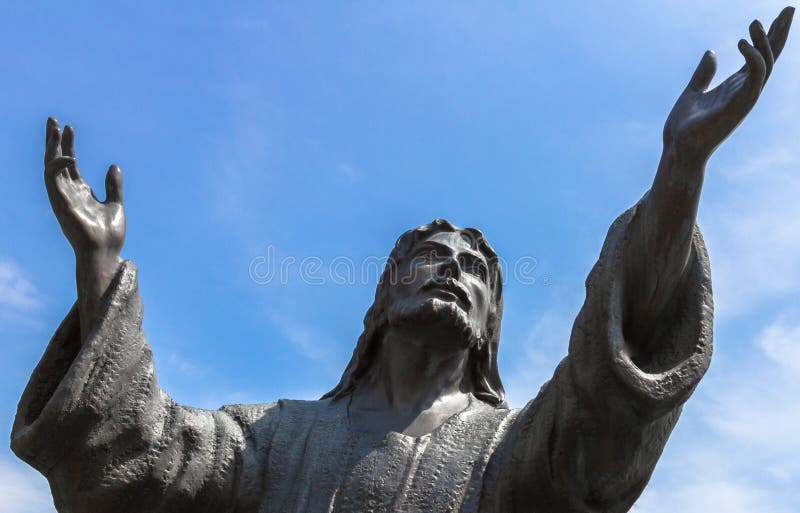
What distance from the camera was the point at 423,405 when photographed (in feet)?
23.2

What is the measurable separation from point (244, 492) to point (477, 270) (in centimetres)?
195

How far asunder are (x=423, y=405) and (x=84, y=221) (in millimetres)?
2172

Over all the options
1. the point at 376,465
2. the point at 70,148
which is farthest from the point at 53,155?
the point at 376,465

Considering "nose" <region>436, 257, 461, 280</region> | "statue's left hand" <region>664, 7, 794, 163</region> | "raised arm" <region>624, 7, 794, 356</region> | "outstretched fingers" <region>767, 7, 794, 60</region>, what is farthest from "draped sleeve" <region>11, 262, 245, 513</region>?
"outstretched fingers" <region>767, 7, 794, 60</region>

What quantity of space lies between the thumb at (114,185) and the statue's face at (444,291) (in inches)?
67.9

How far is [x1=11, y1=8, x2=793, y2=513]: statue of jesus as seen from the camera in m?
6.02

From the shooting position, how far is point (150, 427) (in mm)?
6535

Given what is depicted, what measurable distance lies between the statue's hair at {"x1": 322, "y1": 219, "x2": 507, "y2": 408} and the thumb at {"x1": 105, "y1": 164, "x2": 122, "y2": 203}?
179 cm

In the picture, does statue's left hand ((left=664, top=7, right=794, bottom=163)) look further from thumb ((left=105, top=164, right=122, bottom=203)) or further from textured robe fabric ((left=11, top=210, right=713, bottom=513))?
thumb ((left=105, top=164, right=122, bottom=203))

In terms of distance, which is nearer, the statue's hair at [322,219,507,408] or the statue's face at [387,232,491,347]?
the statue's face at [387,232,491,347]

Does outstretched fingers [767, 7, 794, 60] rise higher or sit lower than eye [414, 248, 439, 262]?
higher

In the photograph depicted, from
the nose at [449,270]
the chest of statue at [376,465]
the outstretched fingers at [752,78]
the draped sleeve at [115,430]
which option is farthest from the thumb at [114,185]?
the outstretched fingers at [752,78]

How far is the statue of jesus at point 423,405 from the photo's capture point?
6023mm

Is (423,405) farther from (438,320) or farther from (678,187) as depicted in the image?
(678,187)
